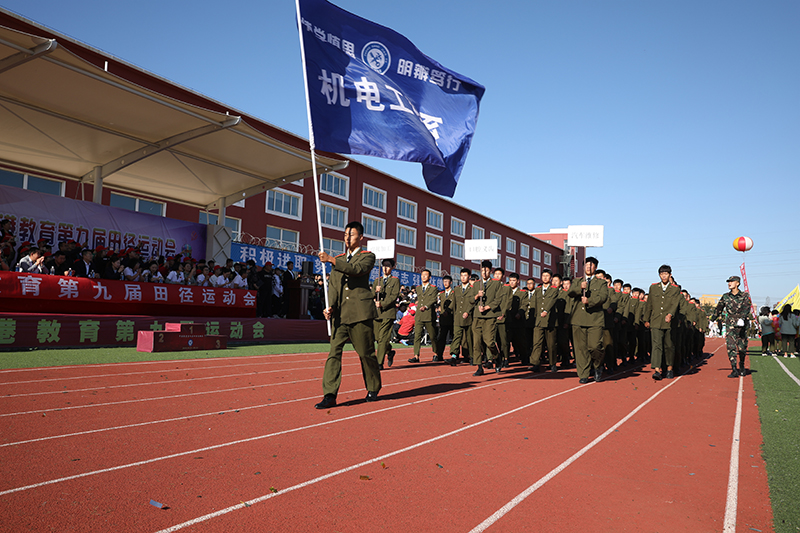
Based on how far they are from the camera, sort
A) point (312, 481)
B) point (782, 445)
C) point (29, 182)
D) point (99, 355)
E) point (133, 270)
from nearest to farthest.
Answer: point (312, 481)
point (782, 445)
point (99, 355)
point (133, 270)
point (29, 182)

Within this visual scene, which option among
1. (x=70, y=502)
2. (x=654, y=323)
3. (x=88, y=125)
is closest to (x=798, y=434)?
(x=654, y=323)

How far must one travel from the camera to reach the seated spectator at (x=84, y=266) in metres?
12.8

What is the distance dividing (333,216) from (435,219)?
489 inches

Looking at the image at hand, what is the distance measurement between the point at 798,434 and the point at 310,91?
6.41m

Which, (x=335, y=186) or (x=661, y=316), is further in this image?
(x=335, y=186)

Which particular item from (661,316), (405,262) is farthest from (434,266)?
(661,316)

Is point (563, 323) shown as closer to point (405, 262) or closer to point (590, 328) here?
point (590, 328)

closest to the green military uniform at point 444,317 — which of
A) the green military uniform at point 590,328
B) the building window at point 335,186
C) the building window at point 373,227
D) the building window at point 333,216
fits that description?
the green military uniform at point 590,328

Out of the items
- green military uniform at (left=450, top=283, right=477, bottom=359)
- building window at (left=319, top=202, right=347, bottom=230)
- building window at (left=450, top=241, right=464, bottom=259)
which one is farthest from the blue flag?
building window at (left=450, top=241, right=464, bottom=259)

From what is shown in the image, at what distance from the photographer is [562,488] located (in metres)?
3.69

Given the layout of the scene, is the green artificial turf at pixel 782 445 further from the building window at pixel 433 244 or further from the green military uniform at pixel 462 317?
the building window at pixel 433 244

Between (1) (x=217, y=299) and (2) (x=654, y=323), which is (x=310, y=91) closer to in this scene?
(2) (x=654, y=323)

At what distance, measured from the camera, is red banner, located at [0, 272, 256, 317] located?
11.1 m

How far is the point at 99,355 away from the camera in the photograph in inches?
417
